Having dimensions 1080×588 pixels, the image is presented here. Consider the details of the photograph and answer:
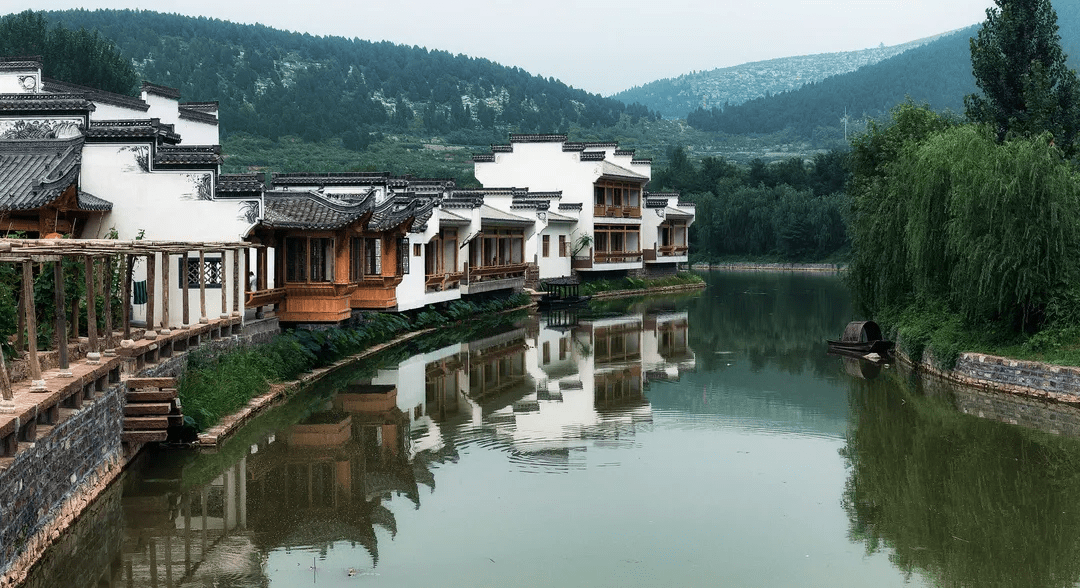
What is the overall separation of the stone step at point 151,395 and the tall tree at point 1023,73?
2283cm

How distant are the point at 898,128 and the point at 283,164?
58369 mm

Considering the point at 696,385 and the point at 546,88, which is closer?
the point at 696,385

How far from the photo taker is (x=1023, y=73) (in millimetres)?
31031

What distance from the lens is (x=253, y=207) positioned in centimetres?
2278

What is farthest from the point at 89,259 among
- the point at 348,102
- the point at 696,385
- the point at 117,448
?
the point at 348,102

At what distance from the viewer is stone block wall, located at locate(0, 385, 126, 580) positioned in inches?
416

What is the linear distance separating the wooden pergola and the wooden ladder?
61cm

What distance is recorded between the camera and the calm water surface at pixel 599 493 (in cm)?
1205

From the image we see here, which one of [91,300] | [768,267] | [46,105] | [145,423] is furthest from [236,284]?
[768,267]

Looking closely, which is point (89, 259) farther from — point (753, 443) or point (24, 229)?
point (753, 443)

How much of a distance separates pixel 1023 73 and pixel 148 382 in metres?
24.3

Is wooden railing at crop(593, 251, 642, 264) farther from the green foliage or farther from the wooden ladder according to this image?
the wooden ladder

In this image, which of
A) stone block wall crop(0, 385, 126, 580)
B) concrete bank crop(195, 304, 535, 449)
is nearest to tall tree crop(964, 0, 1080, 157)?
concrete bank crop(195, 304, 535, 449)

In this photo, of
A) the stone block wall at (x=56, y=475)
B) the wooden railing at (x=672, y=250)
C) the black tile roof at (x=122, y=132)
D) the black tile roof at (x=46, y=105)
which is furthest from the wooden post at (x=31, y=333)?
the wooden railing at (x=672, y=250)
